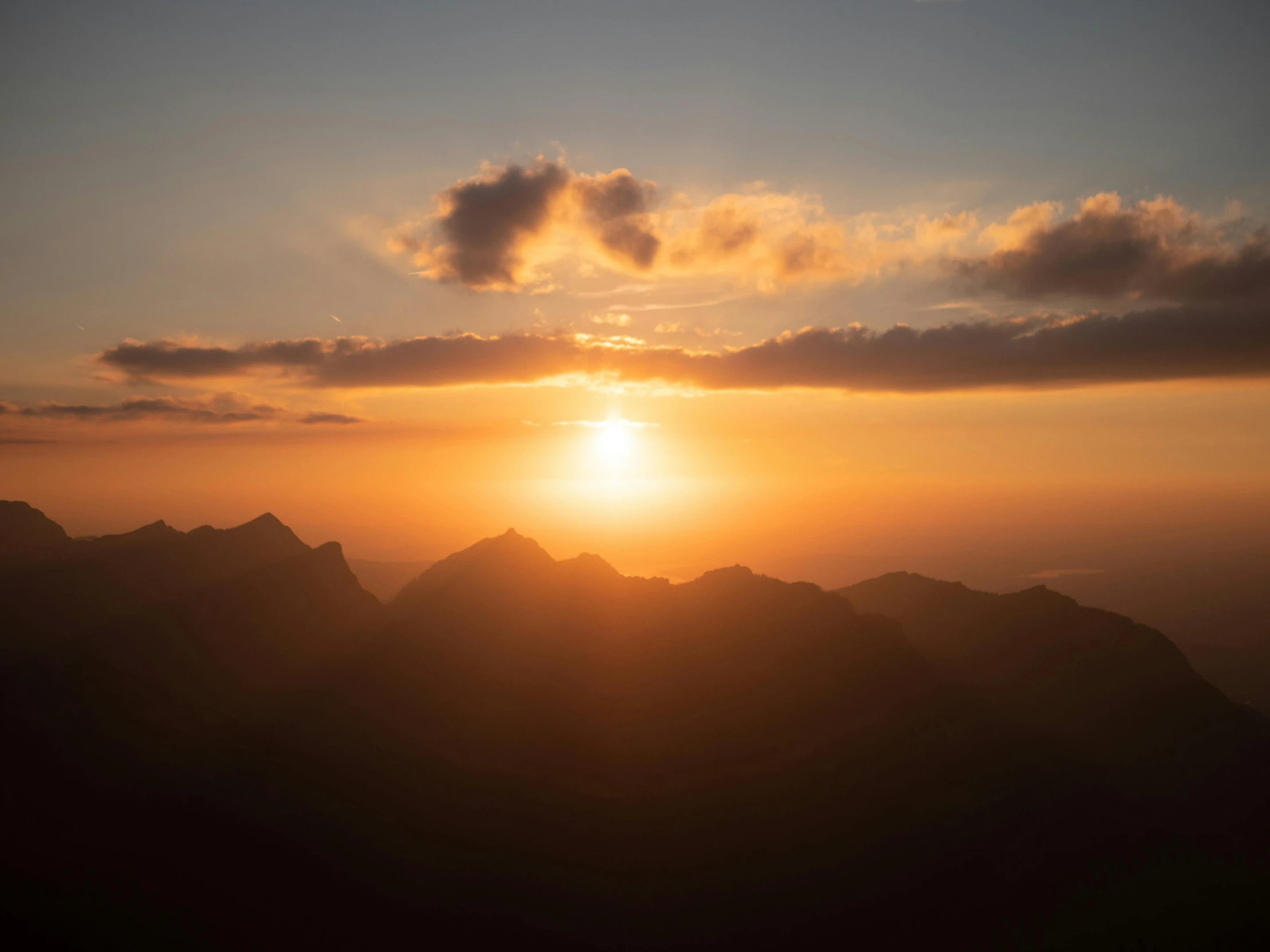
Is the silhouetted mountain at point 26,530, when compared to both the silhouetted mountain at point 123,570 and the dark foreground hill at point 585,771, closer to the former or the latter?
the silhouetted mountain at point 123,570

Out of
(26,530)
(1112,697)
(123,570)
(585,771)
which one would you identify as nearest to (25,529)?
(26,530)

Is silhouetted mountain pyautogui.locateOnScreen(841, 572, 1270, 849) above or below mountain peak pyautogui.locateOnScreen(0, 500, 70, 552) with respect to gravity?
below

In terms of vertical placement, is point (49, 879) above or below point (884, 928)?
above

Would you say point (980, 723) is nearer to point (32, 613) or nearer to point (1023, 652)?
point (1023, 652)

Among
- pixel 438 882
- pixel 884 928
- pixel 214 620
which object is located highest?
pixel 214 620

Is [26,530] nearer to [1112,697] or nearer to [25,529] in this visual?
[25,529]

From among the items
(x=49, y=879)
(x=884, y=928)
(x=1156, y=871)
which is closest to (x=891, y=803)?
(x=884, y=928)

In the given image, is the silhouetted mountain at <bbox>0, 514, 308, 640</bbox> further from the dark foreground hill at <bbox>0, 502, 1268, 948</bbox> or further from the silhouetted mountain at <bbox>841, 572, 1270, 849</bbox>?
the silhouetted mountain at <bbox>841, 572, 1270, 849</bbox>

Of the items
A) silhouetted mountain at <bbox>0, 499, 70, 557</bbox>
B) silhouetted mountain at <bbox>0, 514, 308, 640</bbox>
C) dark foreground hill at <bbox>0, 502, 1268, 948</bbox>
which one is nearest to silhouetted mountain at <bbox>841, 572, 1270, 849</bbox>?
dark foreground hill at <bbox>0, 502, 1268, 948</bbox>
